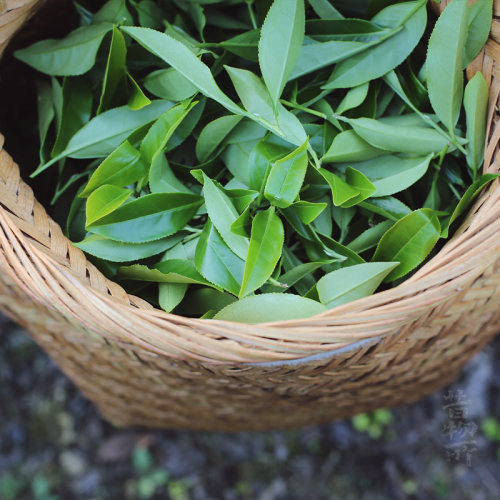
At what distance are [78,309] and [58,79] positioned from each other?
1.26ft

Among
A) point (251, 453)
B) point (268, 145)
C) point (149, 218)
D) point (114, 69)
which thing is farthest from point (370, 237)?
point (251, 453)

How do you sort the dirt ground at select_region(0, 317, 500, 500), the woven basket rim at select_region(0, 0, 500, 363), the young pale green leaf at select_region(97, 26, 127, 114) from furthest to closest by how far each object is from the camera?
the dirt ground at select_region(0, 317, 500, 500) → the young pale green leaf at select_region(97, 26, 127, 114) → the woven basket rim at select_region(0, 0, 500, 363)

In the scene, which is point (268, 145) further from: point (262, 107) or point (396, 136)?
point (396, 136)

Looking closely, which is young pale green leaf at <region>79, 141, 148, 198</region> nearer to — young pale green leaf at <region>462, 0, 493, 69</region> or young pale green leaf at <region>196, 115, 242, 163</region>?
young pale green leaf at <region>196, 115, 242, 163</region>

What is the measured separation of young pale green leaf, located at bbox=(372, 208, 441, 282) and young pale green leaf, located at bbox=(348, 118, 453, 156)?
0.10 metres

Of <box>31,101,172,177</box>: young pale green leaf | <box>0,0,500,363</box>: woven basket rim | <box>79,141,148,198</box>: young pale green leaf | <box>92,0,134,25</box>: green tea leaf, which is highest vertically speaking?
<box>92,0,134,25</box>: green tea leaf

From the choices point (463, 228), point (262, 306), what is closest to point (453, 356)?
point (463, 228)

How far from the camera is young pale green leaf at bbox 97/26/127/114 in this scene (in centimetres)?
64

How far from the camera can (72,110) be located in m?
0.73

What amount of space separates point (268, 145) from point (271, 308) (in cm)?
20

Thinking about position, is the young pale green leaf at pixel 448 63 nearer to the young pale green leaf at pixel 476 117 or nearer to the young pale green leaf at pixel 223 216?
the young pale green leaf at pixel 476 117

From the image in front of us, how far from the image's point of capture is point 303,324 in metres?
0.54

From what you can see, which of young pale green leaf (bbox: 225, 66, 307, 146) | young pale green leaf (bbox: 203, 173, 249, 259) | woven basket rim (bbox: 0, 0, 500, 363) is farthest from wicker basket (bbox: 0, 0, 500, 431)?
young pale green leaf (bbox: 225, 66, 307, 146)

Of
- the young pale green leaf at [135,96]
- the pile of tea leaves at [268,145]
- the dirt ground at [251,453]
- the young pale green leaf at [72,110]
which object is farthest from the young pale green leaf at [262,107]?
the dirt ground at [251,453]
